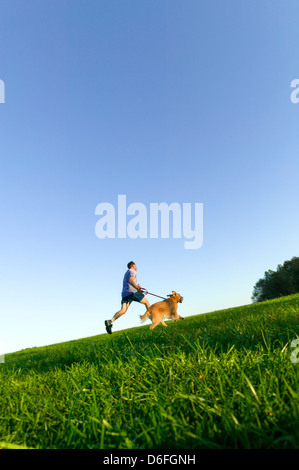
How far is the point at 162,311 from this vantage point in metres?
12.6

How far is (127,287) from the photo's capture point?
13.5 meters

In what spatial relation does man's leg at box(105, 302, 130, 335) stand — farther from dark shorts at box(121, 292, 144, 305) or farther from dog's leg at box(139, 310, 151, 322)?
dog's leg at box(139, 310, 151, 322)

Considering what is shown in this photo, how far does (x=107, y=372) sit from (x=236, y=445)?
2191 millimetres

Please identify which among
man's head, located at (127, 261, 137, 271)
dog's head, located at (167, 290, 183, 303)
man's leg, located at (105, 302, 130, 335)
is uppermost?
man's head, located at (127, 261, 137, 271)

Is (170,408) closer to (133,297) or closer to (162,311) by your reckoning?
(162,311)

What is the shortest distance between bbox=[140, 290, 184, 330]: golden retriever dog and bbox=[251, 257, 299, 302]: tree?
48.4m

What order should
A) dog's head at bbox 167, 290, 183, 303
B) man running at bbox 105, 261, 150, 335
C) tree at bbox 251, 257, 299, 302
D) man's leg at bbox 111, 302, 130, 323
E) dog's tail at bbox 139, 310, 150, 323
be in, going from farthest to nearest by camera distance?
tree at bbox 251, 257, 299, 302 → dog's head at bbox 167, 290, 183, 303 → man running at bbox 105, 261, 150, 335 → man's leg at bbox 111, 302, 130, 323 → dog's tail at bbox 139, 310, 150, 323

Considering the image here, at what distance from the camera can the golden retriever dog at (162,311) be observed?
475 inches

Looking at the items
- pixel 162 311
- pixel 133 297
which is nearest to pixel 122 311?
pixel 133 297

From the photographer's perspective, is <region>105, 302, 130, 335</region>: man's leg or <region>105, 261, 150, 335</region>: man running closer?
<region>105, 302, 130, 335</region>: man's leg

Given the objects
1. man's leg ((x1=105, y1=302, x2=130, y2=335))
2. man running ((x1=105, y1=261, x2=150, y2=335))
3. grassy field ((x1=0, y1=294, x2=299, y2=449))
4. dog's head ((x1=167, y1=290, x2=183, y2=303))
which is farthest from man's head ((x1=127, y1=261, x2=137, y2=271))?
grassy field ((x1=0, y1=294, x2=299, y2=449))

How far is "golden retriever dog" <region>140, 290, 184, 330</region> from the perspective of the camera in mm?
12070

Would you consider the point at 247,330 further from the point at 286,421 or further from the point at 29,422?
the point at 29,422

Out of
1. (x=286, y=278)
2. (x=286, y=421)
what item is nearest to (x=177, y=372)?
(x=286, y=421)
